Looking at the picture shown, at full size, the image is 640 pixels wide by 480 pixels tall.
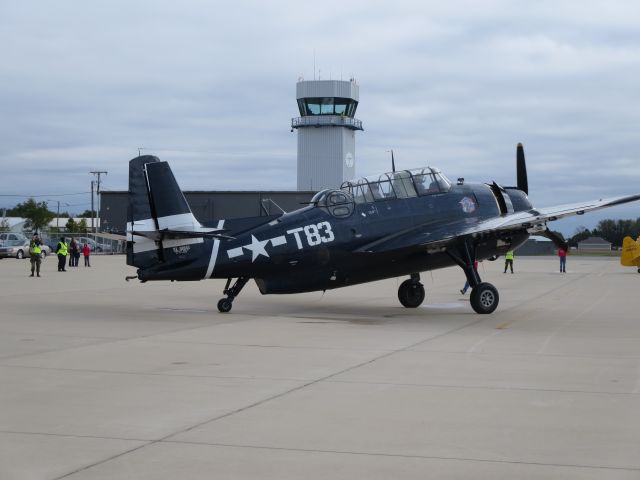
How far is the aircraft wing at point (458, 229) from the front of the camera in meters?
18.8

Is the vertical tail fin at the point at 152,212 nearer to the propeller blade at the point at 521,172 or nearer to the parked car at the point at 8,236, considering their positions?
the propeller blade at the point at 521,172

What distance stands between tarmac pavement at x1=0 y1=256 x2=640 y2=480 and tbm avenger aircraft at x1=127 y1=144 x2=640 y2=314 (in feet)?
3.45

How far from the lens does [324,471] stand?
6312 millimetres

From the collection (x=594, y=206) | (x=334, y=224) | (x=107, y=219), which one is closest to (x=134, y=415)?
(x=334, y=224)

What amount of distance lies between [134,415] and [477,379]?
4327 mm

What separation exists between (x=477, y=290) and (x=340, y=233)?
3.47 metres

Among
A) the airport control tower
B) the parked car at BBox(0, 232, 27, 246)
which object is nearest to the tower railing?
the airport control tower

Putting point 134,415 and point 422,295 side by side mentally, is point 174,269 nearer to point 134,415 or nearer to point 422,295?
point 422,295

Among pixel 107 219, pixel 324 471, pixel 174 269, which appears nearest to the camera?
pixel 324 471

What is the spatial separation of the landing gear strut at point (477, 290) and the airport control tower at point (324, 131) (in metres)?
69.2

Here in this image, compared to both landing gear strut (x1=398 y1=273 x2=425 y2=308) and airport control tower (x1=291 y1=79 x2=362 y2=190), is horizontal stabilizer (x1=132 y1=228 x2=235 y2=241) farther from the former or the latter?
airport control tower (x1=291 y1=79 x2=362 y2=190)

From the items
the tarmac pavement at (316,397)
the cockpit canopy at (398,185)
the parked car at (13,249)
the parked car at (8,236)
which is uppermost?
the cockpit canopy at (398,185)

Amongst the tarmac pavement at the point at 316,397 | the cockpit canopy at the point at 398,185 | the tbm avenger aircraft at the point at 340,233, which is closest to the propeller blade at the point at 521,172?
the tbm avenger aircraft at the point at 340,233

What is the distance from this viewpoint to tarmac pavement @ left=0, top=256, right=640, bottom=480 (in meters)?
6.55
